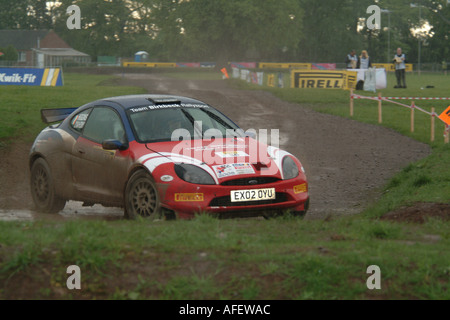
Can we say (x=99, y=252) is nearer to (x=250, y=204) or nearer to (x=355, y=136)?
(x=250, y=204)

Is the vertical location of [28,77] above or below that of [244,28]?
below

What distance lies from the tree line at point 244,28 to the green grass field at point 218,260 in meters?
70.4

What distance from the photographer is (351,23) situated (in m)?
106

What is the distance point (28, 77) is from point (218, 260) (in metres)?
35.8

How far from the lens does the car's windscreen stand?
906 centimetres

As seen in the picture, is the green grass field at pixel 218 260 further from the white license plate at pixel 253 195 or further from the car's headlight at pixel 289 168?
the car's headlight at pixel 289 168

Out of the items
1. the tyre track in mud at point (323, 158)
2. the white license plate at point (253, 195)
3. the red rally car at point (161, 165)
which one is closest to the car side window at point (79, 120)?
the red rally car at point (161, 165)

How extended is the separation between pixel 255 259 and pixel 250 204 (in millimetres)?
2712

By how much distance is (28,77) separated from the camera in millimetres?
39281

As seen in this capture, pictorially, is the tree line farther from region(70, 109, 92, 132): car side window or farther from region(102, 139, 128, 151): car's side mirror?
region(102, 139, 128, 151): car's side mirror

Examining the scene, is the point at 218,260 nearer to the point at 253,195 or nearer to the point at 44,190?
the point at 253,195

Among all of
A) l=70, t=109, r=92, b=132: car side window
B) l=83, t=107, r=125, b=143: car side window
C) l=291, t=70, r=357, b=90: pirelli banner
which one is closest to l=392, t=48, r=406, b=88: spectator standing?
l=291, t=70, r=357, b=90: pirelli banner
